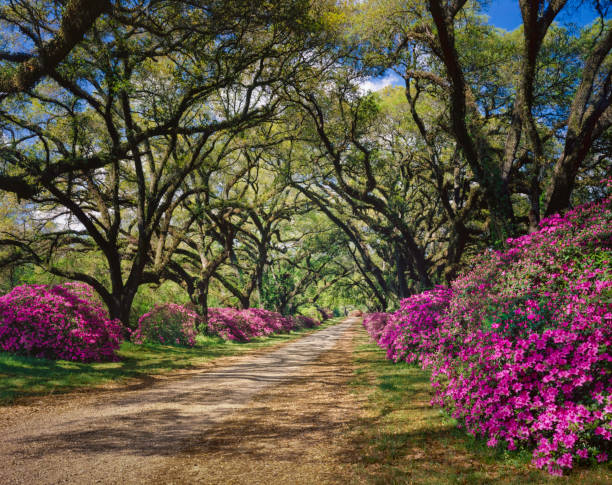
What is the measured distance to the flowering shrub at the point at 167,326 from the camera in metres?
15.1

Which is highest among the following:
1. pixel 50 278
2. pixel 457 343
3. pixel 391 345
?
pixel 50 278

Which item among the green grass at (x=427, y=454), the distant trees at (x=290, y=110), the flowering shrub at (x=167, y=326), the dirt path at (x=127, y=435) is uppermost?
the distant trees at (x=290, y=110)

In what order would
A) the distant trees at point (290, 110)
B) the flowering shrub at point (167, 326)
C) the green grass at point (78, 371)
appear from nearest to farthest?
the green grass at point (78, 371)
the distant trees at point (290, 110)
the flowering shrub at point (167, 326)

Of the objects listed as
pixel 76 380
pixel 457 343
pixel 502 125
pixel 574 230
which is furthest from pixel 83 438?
pixel 502 125

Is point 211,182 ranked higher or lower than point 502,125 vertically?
higher

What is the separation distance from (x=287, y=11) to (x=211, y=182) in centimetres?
1529

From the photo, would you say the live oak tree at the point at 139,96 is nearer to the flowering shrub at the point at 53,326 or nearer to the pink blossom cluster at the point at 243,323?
A: the flowering shrub at the point at 53,326

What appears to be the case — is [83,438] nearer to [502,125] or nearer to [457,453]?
[457,453]

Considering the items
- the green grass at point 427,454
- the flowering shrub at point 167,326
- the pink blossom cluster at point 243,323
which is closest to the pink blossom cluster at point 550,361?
the green grass at point 427,454

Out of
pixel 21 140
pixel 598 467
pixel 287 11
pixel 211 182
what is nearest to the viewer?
pixel 598 467

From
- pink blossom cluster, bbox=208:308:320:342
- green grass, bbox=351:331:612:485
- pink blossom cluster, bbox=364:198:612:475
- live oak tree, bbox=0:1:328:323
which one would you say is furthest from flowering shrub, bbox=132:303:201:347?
pink blossom cluster, bbox=364:198:612:475

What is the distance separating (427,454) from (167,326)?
14.0 meters

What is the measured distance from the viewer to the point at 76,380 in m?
8.09

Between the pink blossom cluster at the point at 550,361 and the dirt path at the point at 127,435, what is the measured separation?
98.4 inches
